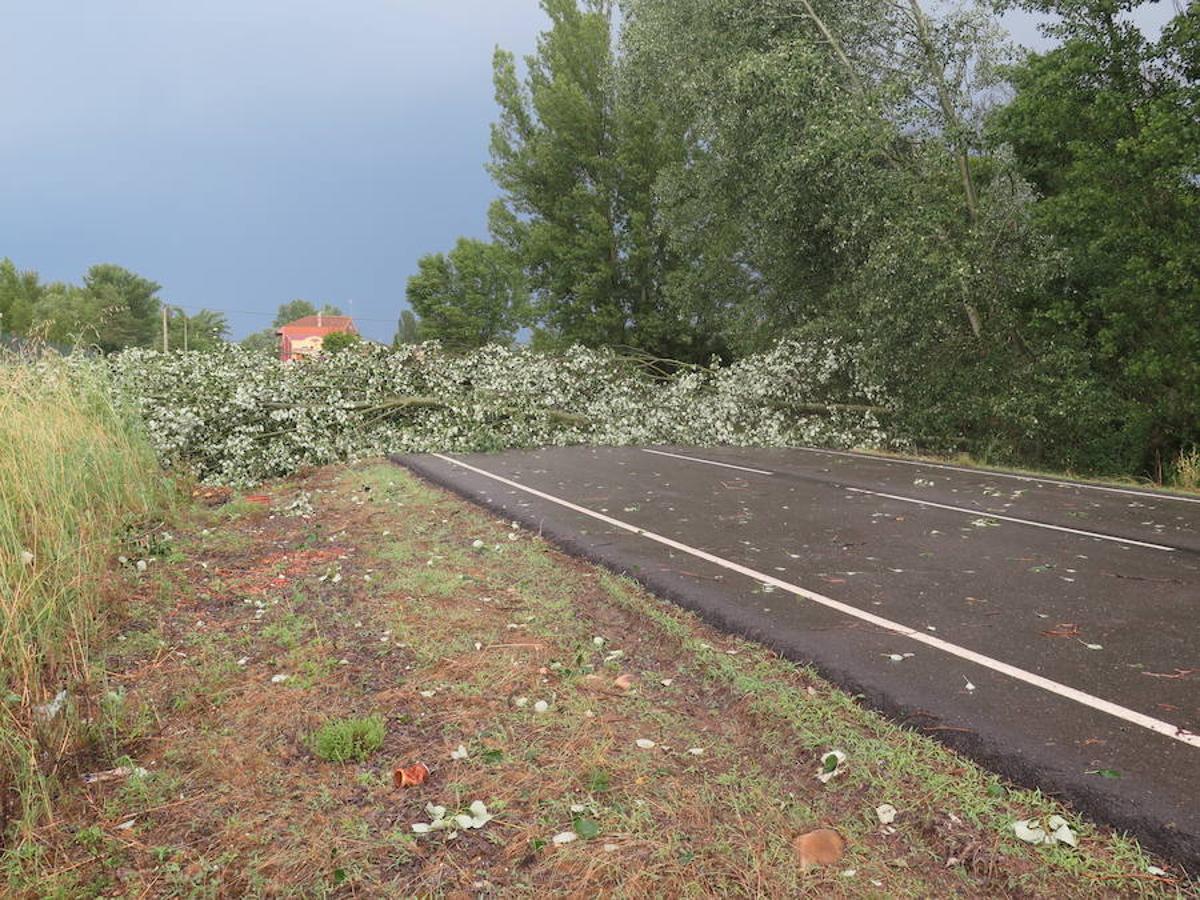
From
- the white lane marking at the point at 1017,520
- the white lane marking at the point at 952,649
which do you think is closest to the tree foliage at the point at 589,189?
the white lane marking at the point at 1017,520

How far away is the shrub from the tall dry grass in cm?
91

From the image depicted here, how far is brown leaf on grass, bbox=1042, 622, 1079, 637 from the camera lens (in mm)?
4262

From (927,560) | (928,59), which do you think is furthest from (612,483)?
(928,59)

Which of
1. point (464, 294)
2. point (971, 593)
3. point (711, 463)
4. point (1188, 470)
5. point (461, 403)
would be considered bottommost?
point (1188, 470)

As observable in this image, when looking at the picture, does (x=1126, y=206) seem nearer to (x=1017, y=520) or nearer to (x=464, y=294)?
(x=1017, y=520)

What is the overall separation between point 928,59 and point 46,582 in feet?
53.7

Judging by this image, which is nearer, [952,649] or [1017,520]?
[952,649]

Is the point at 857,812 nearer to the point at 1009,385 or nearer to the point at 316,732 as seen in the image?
the point at 316,732

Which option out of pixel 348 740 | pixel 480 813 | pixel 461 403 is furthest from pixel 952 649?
pixel 461 403

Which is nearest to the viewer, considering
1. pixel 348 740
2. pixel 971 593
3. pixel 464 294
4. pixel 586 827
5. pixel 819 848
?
pixel 819 848

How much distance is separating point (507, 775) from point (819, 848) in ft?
3.72

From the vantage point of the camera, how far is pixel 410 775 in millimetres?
2943

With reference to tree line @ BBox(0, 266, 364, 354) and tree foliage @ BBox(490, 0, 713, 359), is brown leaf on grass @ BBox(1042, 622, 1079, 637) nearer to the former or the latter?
tree foliage @ BBox(490, 0, 713, 359)

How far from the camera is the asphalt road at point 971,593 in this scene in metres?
3.01
